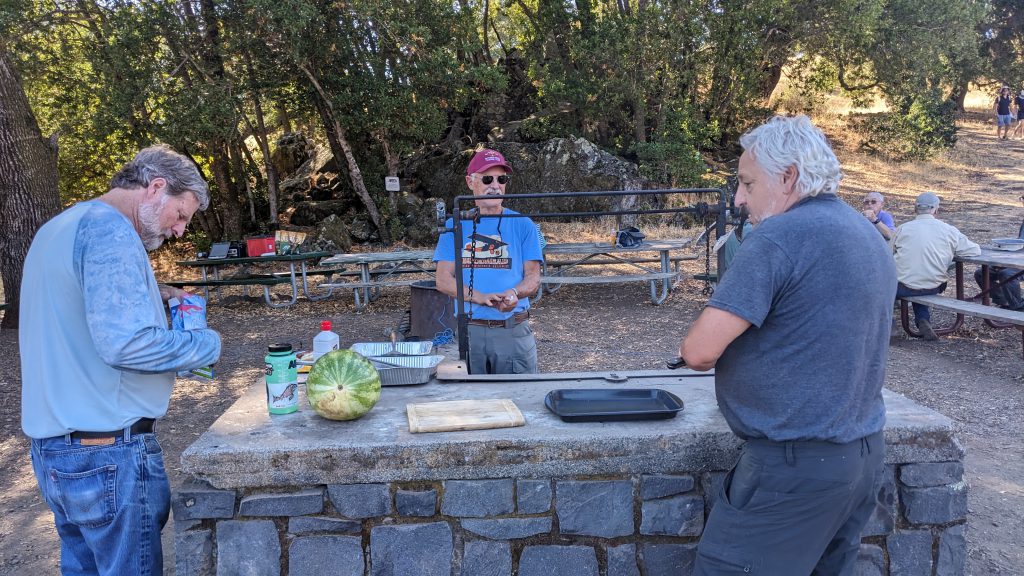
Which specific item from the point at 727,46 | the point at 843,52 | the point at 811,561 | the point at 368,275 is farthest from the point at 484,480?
the point at 843,52

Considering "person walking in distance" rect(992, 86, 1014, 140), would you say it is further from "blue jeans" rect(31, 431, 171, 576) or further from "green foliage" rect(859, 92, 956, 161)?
"blue jeans" rect(31, 431, 171, 576)

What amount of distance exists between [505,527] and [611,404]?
2.08 ft

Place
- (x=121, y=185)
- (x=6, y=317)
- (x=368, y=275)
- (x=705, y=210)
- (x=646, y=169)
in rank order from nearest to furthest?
(x=121, y=185) → (x=705, y=210) → (x=6, y=317) → (x=368, y=275) → (x=646, y=169)

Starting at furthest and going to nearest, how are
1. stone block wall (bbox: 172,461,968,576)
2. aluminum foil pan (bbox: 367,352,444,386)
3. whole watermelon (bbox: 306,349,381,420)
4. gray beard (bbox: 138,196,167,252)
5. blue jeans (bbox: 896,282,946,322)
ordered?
blue jeans (bbox: 896,282,946,322) < aluminum foil pan (bbox: 367,352,444,386) < whole watermelon (bbox: 306,349,381,420) < stone block wall (bbox: 172,461,968,576) < gray beard (bbox: 138,196,167,252)

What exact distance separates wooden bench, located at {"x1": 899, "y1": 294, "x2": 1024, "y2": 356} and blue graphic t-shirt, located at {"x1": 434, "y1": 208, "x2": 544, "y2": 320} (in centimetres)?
511

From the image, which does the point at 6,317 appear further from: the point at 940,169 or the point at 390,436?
the point at 940,169

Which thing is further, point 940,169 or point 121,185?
point 940,169

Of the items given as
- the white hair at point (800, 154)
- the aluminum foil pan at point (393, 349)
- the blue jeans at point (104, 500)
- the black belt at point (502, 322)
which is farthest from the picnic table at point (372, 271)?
the white hair at point (800, 154)

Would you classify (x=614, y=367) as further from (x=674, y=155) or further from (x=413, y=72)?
(x=674, y=155)

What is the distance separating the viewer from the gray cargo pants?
1959 mm

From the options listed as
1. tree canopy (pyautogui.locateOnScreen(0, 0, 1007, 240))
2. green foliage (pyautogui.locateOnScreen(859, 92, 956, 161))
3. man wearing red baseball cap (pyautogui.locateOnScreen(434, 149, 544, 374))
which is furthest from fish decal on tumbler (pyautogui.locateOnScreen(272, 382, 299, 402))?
green foliage (pyautogui.locateOnScreen(859, 92, 956, 161))

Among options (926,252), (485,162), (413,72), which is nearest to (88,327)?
(485,162)

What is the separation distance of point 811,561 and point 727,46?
1625 centimetres

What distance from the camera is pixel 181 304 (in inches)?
96.6
